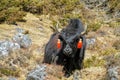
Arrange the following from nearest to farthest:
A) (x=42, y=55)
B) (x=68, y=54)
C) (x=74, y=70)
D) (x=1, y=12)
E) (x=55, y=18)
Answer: (x=68, y=54)
(x=74, y=70)
(x=42, y=55)
(x=1, y=12)
(x=55, y=18)

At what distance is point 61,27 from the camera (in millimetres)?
21562

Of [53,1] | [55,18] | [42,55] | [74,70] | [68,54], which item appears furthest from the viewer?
[53,1]

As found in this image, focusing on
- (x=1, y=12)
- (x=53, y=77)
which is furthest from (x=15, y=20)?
(x=53, y=77)

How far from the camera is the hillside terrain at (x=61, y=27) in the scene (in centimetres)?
1239

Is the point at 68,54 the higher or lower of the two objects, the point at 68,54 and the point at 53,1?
the higher

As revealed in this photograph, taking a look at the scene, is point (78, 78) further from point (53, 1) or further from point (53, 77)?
point (53, 1)

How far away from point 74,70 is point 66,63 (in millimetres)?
483

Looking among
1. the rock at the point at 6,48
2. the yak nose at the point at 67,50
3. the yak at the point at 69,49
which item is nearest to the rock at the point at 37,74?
the yak nose at the point at 67,50

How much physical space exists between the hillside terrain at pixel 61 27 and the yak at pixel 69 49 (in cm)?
32

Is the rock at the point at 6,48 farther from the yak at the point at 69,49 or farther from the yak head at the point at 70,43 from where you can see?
the yak head at the point at 70,43

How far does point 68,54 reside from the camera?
12906 mm

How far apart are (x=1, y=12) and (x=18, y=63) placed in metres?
7.46

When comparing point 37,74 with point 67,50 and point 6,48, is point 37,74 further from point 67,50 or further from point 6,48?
point 6,48

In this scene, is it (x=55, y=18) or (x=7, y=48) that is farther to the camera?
(x=55, y=18)
